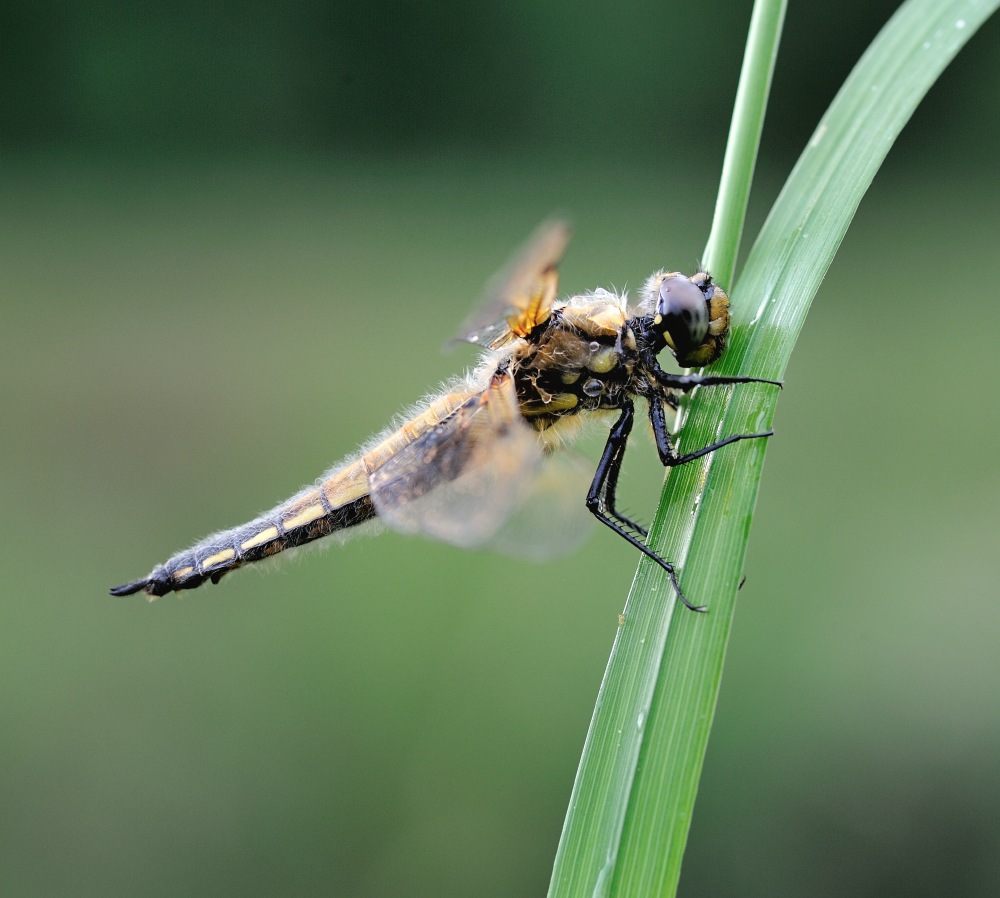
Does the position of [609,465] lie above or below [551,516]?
above

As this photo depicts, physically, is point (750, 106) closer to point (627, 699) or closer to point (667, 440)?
point (667, 440)

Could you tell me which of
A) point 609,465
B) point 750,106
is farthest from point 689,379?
point 750,106

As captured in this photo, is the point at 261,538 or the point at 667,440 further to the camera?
the point at 261,538

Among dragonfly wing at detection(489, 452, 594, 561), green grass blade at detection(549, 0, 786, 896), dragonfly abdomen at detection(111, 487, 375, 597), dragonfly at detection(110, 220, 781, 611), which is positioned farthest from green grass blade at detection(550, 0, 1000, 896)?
dragonfly abdomen at detection(111, 487, 375, 597)

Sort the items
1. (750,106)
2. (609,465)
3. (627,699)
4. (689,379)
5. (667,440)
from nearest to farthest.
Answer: (627,699) < (750,106) < (689,379) < (667,440) < (609,465)

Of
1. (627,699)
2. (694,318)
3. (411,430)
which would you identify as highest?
(694,318)

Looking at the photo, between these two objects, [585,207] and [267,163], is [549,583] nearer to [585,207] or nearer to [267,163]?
[585,207]

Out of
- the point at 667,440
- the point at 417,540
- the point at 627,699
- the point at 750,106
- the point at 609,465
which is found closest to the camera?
the point at 627,699

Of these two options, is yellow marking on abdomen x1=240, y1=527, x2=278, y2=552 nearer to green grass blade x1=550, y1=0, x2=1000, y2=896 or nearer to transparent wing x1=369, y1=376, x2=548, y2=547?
transparent wing x1=369, y1=376, x2=548, y2=547
